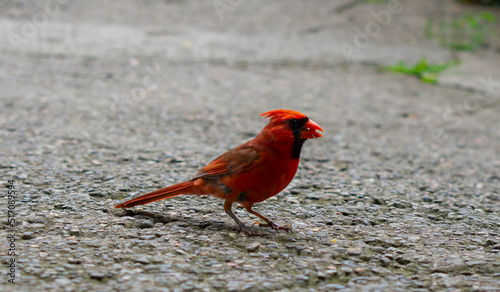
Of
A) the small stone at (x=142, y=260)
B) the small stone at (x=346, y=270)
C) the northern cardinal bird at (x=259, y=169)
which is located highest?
the northern cardinal bird at (x=259, y=169)

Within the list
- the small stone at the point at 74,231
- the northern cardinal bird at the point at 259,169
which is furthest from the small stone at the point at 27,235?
the northern cardinal bird at the point at 259,169

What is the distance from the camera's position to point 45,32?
7492 mm

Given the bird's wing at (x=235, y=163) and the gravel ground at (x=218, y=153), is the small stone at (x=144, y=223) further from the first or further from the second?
the bird's wing at (x=235, y=163)

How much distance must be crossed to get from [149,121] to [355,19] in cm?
518

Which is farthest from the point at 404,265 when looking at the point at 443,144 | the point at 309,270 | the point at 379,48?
the point at 379,48

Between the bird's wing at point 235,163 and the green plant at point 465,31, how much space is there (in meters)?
6.52

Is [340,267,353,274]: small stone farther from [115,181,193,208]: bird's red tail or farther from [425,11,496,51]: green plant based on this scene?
[425,11,496,51]: green plant

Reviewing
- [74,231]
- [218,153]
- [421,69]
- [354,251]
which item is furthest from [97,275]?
[421,69]

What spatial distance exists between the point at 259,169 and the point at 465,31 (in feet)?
24.1

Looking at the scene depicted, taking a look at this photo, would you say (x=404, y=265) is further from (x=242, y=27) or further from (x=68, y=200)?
(x=242, y=27)

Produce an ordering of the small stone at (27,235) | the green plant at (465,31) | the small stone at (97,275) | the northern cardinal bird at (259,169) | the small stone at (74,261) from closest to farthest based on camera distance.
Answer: the small stone at (97,275)
the small stone at (74,261)
the small stone at (27,235)
the northern cardinal bird at (259,169)
the green plant at (465,31)

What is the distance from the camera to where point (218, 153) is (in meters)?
4.22

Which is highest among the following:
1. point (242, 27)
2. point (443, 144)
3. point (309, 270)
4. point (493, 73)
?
point (242, 27)

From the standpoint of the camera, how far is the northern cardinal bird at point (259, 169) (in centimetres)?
270
